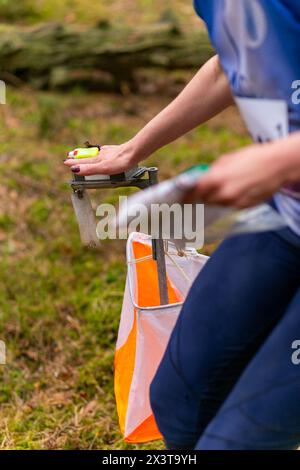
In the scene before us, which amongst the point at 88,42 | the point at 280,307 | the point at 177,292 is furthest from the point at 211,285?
the point at 88,42

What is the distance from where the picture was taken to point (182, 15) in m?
7.21

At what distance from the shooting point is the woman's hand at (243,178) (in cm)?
121

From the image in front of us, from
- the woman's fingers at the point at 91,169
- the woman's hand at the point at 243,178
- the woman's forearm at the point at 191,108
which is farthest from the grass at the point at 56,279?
the woman's hand at the point at 243,178

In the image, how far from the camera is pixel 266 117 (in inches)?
59.2

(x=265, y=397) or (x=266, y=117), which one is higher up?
(x=266, y=117)

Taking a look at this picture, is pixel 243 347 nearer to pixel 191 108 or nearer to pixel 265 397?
pixel 265 397

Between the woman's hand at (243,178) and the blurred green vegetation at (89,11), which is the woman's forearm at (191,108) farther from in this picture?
the blurred green vegetation at (89,11)

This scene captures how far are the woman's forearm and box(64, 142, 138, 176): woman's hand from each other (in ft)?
0.07

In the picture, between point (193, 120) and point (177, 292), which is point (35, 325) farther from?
point (193, 120)

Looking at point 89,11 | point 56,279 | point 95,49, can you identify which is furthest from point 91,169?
point 89,11

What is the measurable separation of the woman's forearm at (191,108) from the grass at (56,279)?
126 cm

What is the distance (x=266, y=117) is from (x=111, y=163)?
23.7 inches
